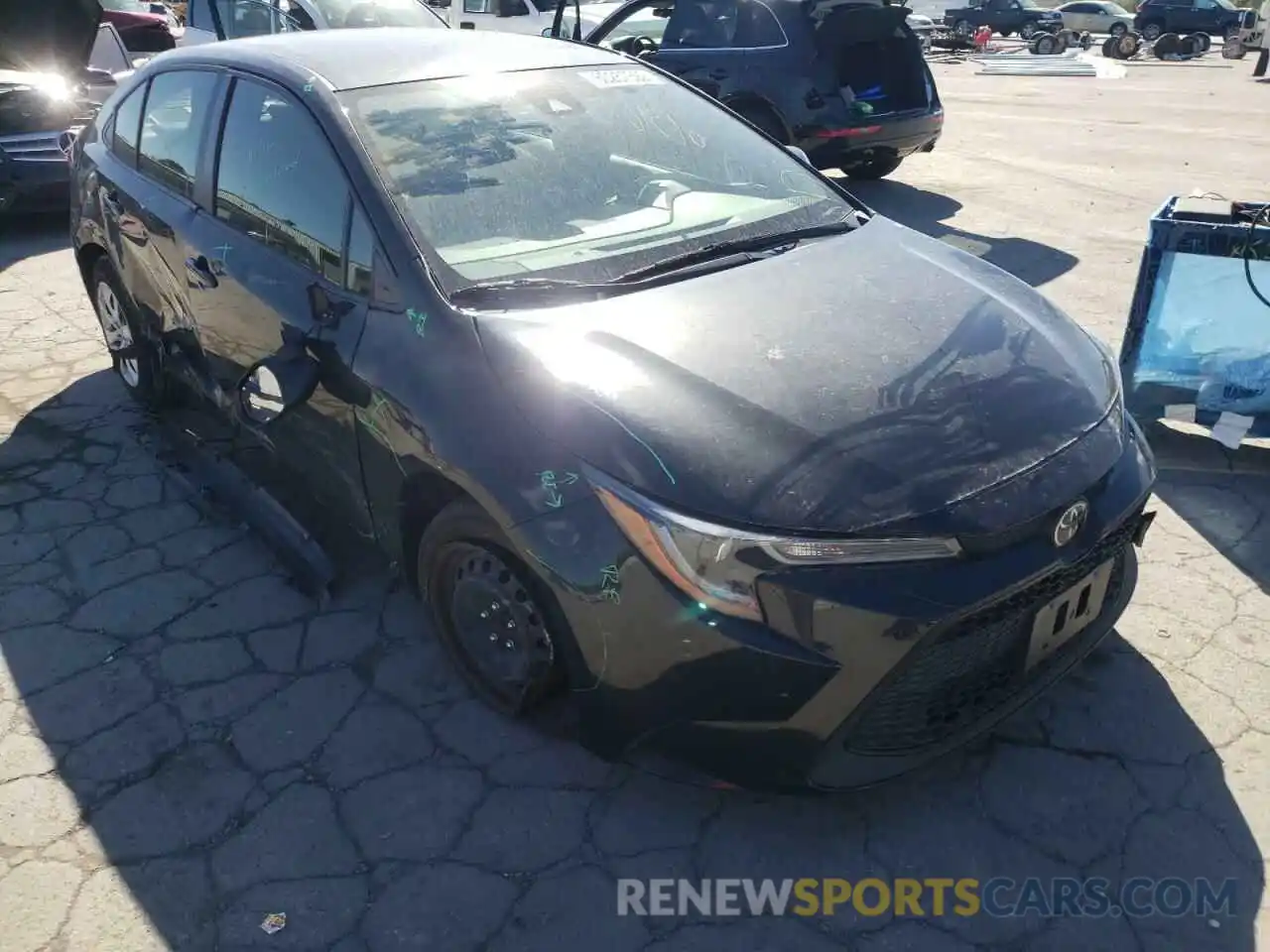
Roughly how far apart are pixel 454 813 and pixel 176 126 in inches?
109

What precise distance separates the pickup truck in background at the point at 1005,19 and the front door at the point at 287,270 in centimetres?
3061

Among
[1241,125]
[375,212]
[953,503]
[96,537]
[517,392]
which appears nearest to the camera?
→ [953,503]

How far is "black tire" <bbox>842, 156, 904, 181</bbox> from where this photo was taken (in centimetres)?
862

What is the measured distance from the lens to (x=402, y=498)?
2.76 m

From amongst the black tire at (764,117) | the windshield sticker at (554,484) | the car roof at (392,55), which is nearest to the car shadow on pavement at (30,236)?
the car roof at (392,55)

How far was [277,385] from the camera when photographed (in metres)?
3.04

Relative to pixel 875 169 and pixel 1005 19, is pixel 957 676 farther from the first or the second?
pixel 1005 19

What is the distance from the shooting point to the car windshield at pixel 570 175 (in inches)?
109

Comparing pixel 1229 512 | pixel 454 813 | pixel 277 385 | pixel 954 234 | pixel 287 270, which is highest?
pixel 287 270

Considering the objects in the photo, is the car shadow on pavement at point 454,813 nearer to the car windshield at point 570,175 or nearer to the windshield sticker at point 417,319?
the windshield sticker at point 417,319

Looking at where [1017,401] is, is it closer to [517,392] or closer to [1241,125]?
[517,392]

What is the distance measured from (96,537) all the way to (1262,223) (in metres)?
4.45

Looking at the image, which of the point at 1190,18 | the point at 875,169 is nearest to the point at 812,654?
the point at 875,169

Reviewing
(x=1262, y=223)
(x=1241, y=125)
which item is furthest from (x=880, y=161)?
(x=1241, y=125)
